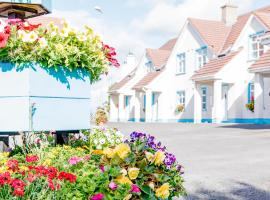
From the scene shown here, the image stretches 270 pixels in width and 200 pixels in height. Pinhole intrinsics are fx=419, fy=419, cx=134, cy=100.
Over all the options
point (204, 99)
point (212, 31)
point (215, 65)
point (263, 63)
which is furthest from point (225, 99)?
point (263, 63)

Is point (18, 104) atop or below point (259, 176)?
atop

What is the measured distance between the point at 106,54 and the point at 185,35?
27.8 meters

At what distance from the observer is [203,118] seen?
93.9 ft

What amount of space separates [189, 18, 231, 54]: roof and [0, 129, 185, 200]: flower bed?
24.5 m

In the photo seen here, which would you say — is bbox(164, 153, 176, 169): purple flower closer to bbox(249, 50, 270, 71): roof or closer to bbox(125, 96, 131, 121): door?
bbox(249, 50, 270, 71): roof

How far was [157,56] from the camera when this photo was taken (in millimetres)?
36344

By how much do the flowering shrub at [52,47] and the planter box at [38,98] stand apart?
0.09 metres

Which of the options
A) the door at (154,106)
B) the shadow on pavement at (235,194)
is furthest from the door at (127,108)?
the shadow on pavement at (235,194)

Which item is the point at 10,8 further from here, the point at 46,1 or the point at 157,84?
the point at 157,84

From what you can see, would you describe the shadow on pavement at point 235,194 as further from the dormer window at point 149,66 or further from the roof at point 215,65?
the dormer window at point 149,66

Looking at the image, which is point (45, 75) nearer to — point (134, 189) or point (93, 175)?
point (93, 175)

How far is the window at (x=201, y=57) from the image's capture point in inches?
1145

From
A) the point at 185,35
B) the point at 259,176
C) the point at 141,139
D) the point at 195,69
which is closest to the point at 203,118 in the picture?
the point at 195,69

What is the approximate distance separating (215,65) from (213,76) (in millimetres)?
1392
